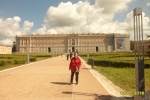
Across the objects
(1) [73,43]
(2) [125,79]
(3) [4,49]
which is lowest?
(2) [125,79]

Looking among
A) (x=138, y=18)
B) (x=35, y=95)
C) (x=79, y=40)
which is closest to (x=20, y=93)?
(x=35, y=95)

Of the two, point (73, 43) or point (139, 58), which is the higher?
point (73, 43)

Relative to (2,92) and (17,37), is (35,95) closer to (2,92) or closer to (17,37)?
(2,92)

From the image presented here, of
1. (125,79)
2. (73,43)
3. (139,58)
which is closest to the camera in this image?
(139,58)

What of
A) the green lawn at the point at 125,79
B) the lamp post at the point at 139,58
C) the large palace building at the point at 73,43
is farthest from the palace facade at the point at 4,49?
the lamp post at the point at 139,58

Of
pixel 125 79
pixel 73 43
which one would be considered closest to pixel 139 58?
pixel 125 79

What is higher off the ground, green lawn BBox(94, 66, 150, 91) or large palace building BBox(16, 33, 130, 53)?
large palace building BBox(16, 33, 130, 53)

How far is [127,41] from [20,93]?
125036 millimetres

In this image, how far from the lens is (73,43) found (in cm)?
12675

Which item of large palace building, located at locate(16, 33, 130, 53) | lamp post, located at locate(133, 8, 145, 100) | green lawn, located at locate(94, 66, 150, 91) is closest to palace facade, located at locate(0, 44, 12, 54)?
large palace building, located at locate(16, 33, 130, 53)

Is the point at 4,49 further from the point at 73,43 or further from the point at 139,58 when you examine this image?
the point at 139,58

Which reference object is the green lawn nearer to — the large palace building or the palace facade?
the large palace building

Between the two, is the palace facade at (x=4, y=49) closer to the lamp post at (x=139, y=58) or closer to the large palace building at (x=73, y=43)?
the large palace building at (x=73, y=43)

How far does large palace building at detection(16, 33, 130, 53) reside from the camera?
412 ft
